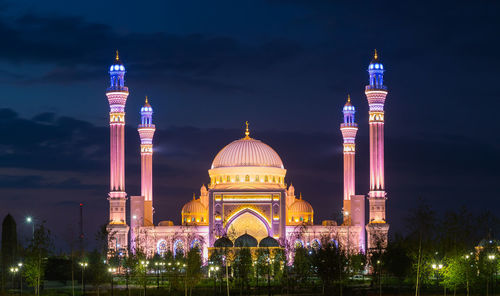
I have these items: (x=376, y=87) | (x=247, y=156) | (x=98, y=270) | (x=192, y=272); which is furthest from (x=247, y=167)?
(x=192, y=272)

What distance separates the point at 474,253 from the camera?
5272 centimetres

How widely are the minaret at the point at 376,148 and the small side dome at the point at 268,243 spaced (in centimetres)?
943

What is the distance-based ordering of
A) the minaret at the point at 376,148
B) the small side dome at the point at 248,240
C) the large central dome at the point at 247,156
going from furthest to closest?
the large central dome at the point at 247,156
the minaret at the point at 376,148
the small side dome at the point at 248,240

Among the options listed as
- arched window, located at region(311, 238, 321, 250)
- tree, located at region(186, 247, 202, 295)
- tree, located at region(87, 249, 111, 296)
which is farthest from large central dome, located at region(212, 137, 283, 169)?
tree, located at region(186, 247, 202, 295)

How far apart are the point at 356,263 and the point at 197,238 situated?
70.9ft

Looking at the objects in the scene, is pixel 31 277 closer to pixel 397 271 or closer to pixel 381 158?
pixel 397 271

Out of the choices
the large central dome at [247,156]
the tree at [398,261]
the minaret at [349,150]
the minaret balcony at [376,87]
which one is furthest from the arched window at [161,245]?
the tree at [398,261]

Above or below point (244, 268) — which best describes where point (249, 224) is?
above

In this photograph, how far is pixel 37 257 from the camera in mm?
54969

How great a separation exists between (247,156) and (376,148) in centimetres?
1463

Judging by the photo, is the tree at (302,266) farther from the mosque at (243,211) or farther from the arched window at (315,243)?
the mosque at (243,211)

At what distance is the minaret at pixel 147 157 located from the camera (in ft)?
307

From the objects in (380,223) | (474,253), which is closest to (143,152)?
(380,223)

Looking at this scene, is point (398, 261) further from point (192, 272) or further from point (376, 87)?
point (376, 87)
